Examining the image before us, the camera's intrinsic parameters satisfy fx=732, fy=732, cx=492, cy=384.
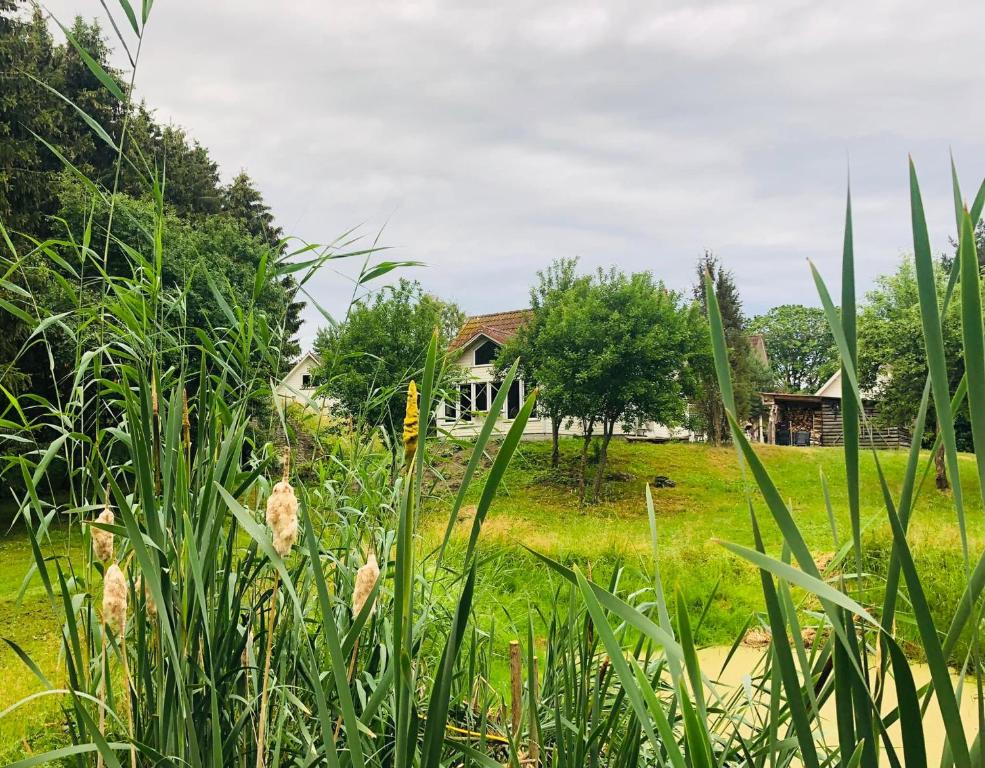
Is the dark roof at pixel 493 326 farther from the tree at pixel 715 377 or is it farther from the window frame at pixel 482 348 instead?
the tree at pixel 715 377

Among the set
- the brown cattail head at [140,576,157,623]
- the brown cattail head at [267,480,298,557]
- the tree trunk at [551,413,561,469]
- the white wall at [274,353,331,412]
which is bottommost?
the tree trunk at [551,413,561,469]

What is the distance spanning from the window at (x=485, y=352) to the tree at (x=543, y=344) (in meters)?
3.74

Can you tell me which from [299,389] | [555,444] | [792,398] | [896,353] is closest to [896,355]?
[896,353]

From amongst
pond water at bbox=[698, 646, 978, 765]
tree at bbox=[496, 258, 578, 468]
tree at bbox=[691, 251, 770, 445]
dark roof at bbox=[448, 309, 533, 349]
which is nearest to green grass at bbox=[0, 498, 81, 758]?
pond water at bbox=[698, 646, 978, 765]

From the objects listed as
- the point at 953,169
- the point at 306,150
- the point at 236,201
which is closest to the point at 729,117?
the point at 306,150

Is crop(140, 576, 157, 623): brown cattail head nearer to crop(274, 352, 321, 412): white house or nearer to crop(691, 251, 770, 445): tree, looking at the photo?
crop(274, 352, 321, 412): white house

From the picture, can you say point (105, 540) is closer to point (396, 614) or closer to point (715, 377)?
point (396, 614)

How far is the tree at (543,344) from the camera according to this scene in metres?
16.0

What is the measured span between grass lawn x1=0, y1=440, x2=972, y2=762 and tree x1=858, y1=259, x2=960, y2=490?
1408 millimetres

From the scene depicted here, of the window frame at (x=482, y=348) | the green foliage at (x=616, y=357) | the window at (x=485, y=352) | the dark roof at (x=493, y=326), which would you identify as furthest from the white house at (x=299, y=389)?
the window at (x=485, y=352)

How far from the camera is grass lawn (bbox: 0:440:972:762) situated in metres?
4.14

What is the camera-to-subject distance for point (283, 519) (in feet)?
2.15

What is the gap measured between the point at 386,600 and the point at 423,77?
302 cm

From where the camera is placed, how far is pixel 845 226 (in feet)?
1.67
